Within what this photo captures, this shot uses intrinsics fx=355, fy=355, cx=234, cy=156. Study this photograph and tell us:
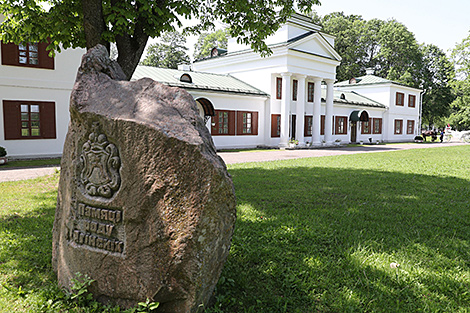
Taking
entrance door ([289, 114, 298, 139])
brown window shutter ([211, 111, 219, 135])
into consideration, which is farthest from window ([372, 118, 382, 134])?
brown window shutter ([211, 111, 219, 135])

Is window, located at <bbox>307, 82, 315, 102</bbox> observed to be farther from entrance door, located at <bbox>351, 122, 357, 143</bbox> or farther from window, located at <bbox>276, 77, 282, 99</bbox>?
entrance door, located at <bbox>351, 122, 357, 143</bbox>

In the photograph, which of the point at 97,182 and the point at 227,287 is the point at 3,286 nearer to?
the point at 97,182

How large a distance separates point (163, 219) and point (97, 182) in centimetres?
70

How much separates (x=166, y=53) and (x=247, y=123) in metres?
25.0

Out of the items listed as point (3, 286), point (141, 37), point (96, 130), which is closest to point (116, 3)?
point (141, 37)

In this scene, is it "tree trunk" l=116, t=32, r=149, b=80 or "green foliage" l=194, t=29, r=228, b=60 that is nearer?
"tree trunk" l=116, t=32, r=149, b=80

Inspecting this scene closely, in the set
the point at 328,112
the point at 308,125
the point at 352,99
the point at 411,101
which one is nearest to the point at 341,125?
the point at 352,99

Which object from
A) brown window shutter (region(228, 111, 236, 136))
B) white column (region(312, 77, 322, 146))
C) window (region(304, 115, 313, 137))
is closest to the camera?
brown window shutter (region(228, 111, 236, 136))

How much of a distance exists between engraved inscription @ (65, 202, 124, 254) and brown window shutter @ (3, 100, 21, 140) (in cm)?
1406

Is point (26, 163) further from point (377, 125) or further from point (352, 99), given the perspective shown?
point (377, 125)

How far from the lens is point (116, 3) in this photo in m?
7.32

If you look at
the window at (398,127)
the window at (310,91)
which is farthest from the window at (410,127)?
the window at (310,91)

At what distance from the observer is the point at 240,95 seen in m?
23.4

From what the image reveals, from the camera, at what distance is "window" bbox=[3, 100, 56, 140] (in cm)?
1473
